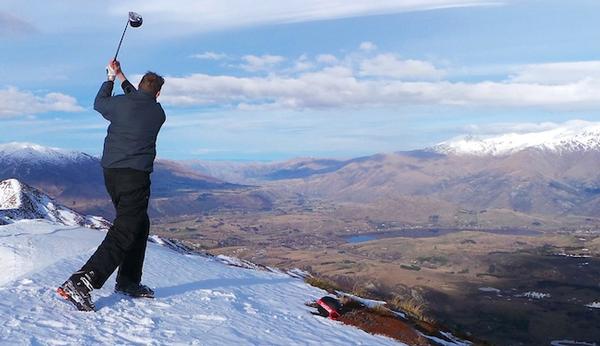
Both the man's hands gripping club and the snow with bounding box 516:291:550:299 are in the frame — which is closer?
the man's hands gripping club

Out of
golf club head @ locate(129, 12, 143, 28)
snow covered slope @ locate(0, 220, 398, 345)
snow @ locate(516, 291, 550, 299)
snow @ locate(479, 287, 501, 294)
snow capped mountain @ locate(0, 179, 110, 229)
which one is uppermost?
golf club head @ locate(129, 12, 143, 28)

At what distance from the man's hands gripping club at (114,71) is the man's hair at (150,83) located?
0.39m

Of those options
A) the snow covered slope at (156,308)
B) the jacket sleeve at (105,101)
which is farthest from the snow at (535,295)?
the jacket sleeve at (105,101)

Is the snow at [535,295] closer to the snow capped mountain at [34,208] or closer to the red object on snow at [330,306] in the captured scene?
the snow capped mountain at [34,208]

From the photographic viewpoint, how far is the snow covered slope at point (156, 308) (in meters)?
7.03

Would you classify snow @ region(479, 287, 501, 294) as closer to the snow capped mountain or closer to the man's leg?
the snow capped mountain

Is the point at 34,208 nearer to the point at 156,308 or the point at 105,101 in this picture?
the point at 156,308

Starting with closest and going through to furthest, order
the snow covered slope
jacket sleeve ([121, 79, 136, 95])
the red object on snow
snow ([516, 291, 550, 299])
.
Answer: the snow covered slope → jacket sleeve ([121, 79, 136, 95]) → the red object on snow → snow ([516, 291, 550, 299])

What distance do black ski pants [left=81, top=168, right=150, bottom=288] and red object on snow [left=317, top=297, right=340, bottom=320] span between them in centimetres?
346

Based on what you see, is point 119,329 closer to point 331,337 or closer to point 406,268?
point 331,337

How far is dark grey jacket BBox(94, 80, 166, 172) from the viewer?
8117mm

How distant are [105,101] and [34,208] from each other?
24.7 metres

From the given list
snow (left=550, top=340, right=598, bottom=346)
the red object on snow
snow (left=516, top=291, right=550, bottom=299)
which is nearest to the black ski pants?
the red object on snow

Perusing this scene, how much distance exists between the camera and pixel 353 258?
192875 mm
